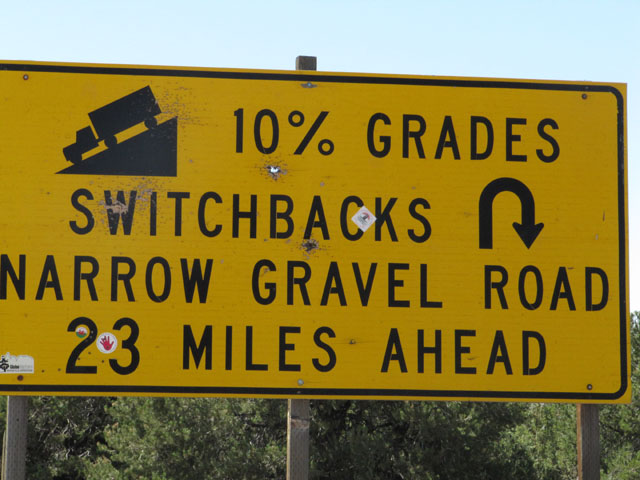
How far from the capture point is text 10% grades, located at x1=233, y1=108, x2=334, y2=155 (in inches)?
172

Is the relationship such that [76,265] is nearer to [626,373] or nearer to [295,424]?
[295,424]

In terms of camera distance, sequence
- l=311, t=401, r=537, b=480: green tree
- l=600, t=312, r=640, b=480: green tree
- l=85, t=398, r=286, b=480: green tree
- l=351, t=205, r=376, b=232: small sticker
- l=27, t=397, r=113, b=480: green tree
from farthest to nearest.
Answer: l=27, t=397, r=113, b=480: green tree, l=600, t=312, r=640, b=480: green tree, l=85, t=398, r=286, b=480: green tree, l=311, t=401, r=537, b=480: green tree, l=351, t=205, r=376, b=232: small sticker

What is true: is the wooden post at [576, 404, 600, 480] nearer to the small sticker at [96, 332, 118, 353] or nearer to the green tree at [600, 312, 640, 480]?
the small sticker at [96, 332, 118, 353]

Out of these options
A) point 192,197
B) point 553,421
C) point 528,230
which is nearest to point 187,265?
point 192,197

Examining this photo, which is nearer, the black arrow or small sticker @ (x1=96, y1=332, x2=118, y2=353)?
small sticker @ (x1=96, y1=332, x2=118, y2=353)

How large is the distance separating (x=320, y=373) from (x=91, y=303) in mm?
1279

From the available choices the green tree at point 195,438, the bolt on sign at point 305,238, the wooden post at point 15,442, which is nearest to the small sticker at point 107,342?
the bolt on sign at point 305,238

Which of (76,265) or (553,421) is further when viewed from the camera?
(553,421)

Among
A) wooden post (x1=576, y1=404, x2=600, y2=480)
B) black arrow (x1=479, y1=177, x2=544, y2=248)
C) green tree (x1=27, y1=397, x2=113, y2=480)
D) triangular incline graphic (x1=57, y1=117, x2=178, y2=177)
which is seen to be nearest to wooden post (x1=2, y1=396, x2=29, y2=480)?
triangular incline graphic (x1=57, y1=117, x2=178, y2=177)

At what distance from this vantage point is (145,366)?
13.8ft

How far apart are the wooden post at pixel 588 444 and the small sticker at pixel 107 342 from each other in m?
2.55

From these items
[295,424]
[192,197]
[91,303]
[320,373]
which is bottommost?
[295,424]

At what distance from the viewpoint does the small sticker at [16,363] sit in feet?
13.8

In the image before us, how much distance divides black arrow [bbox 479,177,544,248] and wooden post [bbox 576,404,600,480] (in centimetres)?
99
